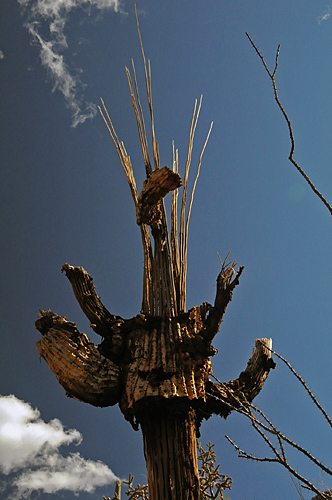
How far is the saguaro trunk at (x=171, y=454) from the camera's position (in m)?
2.48

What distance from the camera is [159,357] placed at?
293 centimetres

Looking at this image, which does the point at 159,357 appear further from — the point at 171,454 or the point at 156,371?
the point at 171,454

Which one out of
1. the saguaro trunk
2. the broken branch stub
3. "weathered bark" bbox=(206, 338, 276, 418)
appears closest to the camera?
the saguaro trunk

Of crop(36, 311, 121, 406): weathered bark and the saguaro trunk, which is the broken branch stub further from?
the saguaro trunk

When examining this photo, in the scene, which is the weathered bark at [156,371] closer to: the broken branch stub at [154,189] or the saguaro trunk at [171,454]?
the saguaro trunk at [171,454]

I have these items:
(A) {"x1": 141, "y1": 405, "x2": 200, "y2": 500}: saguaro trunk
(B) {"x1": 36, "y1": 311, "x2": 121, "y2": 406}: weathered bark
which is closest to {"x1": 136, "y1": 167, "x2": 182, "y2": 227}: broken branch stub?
(B) {"x1": 36, "y1": 311, "x2": 121, "y2": 406}: weathered bark

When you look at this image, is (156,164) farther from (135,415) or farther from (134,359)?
(135,415)

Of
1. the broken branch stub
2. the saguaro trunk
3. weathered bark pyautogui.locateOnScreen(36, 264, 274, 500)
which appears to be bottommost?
the saguaro trunk

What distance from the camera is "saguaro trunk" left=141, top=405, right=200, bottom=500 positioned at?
248 cm

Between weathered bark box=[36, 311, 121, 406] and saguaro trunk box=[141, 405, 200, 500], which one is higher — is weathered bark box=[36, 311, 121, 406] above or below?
above

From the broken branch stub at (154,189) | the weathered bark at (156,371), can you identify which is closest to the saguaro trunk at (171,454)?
the weathered bark at (156,371)

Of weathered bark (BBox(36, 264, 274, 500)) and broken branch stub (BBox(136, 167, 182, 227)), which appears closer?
weathered bark (BBox(36, 264, 274, 500))

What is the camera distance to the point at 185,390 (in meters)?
2.73

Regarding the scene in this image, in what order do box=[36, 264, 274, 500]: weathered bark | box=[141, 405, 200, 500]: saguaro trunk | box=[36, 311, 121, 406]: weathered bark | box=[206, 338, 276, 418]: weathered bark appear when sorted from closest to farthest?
1. box=[141, 405, 200, 500]: saguaro trunk
2. box=[36, 264, 274, 500]: weathered bark
3. box=[36, 311, 121, 406]: weathered bark
4. box=[206, 338, 276, 418]: weathered bark
